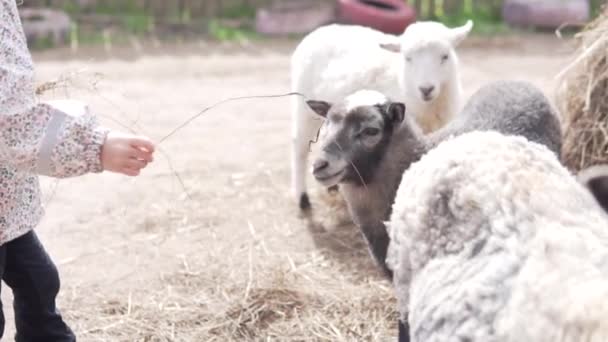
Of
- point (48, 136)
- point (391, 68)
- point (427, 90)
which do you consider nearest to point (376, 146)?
point (427, 90)

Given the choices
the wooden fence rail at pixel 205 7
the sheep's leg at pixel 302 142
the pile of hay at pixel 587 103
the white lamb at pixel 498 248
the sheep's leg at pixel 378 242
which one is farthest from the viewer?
the wooden fence rail at pixel 205 7

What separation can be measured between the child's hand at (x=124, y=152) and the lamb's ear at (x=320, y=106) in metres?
1.46

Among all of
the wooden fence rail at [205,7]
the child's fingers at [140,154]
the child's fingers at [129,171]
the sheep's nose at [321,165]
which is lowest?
the wooden fence rail at [205,7]

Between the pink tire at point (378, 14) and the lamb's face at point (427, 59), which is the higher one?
the lamb's face at point (427, 59)

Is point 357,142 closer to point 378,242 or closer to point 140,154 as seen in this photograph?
point 378,242

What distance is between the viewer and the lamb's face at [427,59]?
4.61m

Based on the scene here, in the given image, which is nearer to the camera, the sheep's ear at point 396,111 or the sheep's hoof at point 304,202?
the sheep's ear at point 396,111

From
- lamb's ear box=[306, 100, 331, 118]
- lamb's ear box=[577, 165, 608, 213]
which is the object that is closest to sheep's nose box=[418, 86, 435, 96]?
lamb's ear box=[306, 100, 331, 118]

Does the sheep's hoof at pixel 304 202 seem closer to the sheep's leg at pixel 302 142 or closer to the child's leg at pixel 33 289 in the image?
the sheep's leg at pixel 302 142

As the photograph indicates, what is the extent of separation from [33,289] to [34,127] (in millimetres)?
929

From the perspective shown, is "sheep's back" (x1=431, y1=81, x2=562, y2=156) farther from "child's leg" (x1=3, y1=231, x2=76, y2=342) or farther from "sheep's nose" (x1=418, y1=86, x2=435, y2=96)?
"child's leg" (x1=3, y1=231, x2=76, y2=342)

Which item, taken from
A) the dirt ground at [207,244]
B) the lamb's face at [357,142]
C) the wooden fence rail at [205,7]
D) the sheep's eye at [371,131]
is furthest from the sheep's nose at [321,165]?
the wooden fence rail at [205,7]

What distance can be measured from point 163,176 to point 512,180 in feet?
13.2

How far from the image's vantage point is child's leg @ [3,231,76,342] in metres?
3.05
